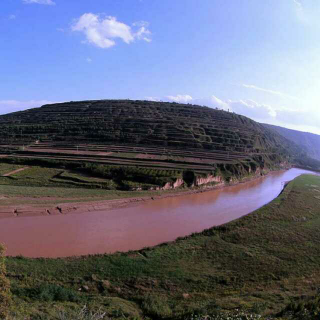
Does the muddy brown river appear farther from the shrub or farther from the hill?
the hill

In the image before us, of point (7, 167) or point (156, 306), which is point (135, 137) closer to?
point (7, 167)

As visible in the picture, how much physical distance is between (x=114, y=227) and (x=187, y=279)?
27.8 ft

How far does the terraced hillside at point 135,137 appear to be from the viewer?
39.4 meters

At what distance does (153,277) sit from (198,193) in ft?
66.5

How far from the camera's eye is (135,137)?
54.6 meters

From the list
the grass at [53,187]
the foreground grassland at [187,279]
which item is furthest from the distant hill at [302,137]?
the foreground grassland at [187,279]

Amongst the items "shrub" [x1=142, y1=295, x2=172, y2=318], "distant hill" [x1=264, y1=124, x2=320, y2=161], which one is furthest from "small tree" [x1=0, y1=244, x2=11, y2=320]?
"distant hill" [x1=264, y1=124, x2=320, y2=161]

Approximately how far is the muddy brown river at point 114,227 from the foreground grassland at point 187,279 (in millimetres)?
1791

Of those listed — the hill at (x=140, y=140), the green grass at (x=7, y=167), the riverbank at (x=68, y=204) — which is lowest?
the riverbank at (x=68, y=204)

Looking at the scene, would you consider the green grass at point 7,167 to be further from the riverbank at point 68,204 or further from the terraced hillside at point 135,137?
the riverbank at point 68,204

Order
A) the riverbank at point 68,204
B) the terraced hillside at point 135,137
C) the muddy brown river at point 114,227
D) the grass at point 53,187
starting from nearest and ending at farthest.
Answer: the muddy brown river at point 114,227, the riverbank at point 68,204, the grass at point 53,187, the terraced hillside at point 135,137

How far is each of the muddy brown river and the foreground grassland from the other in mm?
1791

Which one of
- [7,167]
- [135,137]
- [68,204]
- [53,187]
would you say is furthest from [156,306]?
[135,137]

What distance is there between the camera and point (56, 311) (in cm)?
801
